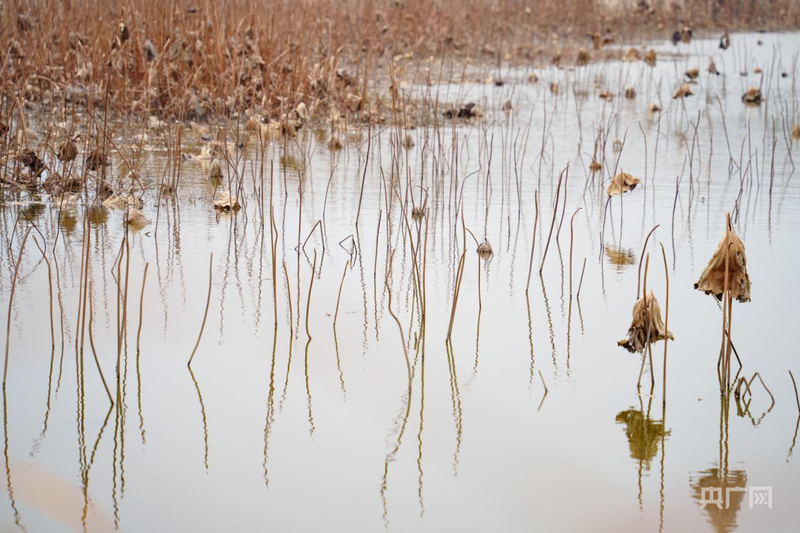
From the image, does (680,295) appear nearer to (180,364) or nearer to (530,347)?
(530,347)

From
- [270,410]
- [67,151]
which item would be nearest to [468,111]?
[67,151]

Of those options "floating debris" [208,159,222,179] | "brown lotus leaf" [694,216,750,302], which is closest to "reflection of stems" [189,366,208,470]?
"brown lotus leaf" [694,216,750,302]

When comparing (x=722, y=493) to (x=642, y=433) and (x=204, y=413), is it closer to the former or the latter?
(x=642, y=433)

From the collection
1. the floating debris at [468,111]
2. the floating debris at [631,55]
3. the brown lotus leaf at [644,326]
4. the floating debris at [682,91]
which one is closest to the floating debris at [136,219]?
the brown lotus leaf at [644,326]

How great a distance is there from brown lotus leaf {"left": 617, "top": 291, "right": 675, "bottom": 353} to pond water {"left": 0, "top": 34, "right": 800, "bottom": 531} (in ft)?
0.27

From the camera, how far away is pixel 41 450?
1857 millimetres

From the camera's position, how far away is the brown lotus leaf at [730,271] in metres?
2.17

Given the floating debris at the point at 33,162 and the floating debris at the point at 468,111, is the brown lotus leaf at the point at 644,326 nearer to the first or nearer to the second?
the floating debris at the point at 33,162

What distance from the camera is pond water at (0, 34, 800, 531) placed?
1.72 meters

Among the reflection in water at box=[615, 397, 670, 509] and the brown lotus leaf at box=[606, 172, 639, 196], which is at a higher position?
the brown lotus leaf at box=[606, 172, 639, 196]

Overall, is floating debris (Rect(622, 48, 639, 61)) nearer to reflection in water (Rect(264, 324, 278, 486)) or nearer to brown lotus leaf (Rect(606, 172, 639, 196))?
brown lotus leaf (Rect(606, 172, 639, 196))

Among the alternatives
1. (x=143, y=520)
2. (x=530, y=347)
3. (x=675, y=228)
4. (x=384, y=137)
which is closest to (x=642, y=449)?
(x=530, y=347)

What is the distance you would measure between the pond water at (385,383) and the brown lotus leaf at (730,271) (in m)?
0.22

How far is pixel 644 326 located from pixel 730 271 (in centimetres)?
23
